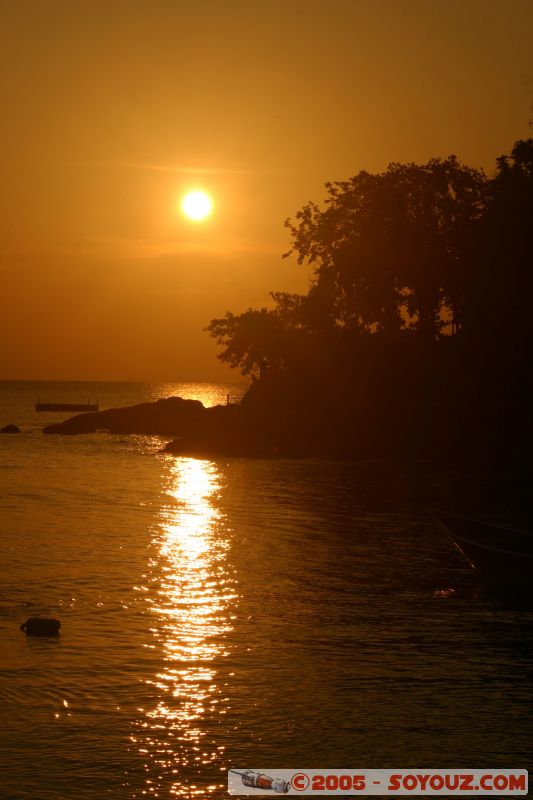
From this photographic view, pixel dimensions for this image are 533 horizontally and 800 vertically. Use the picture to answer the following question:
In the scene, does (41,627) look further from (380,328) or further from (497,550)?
(380,328)

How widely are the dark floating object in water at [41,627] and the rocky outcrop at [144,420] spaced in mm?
89776

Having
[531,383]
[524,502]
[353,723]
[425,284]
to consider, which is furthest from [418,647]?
[425,284]

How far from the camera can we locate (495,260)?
47.2 m

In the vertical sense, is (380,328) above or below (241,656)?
above

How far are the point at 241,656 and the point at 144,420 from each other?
96.3 m

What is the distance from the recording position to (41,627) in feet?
64.3

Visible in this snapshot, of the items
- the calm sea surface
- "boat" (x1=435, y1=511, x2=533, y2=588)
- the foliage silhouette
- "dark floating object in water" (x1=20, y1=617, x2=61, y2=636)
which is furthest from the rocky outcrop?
"dark floating object in water" (x1=20, y1=617, x2=61, y2=636)

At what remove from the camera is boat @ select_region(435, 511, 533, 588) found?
26438mm

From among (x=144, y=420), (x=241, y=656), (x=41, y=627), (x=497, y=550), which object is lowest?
(x=241, y=656)

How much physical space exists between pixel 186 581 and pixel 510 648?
10.2 m

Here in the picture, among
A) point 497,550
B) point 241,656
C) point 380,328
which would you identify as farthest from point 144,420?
point 241,656

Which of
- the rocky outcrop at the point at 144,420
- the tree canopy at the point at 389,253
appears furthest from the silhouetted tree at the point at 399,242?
the rocky outcrop at the point at 144,420

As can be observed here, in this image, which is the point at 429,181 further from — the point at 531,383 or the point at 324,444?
the point at 531,383

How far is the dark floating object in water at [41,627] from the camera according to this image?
19609 mm
